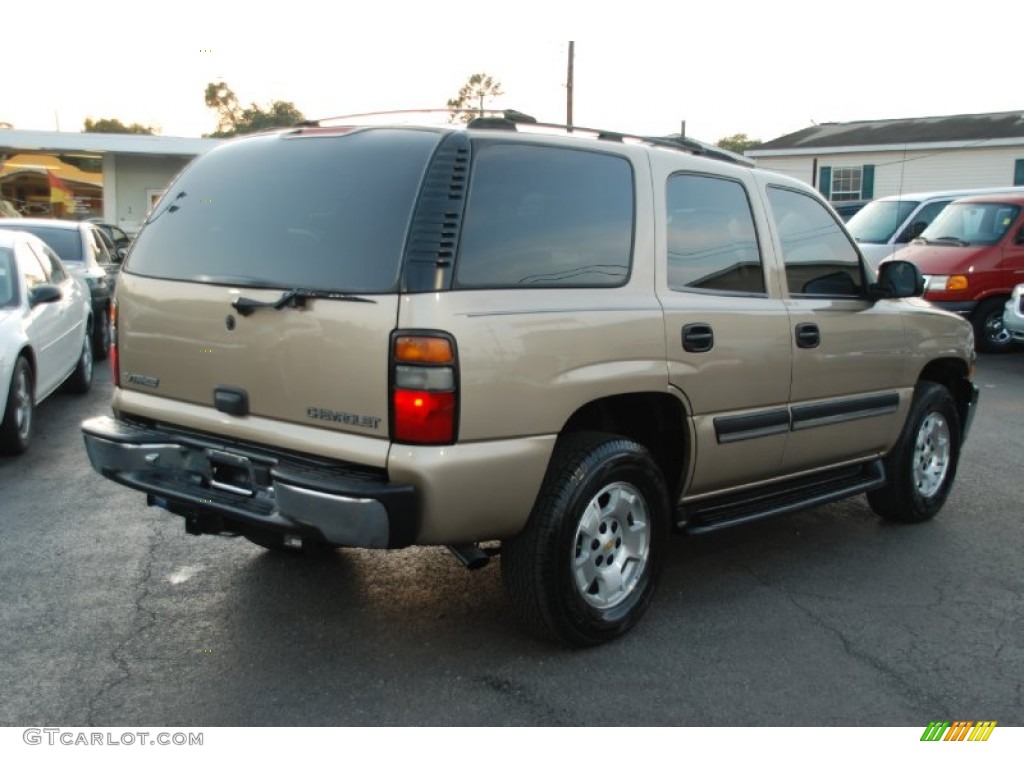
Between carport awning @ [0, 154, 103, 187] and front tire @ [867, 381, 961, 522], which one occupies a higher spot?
carport awning @ [0, 154, 103, 187]

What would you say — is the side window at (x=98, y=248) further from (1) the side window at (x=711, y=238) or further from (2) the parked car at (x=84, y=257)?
(1) the side window at (x=711, y=238)

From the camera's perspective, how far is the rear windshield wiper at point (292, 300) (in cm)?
359

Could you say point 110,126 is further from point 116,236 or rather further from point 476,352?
point 476,352

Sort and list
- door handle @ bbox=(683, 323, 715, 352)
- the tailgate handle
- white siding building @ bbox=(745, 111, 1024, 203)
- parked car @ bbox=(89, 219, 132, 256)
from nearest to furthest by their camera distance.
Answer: the tailgate handle
door handle @ bbox=(683, 323, 715, 352)
parked car @ bbox=(89, 219, 132, 256)
white siding building @ bbox=(745, 111, 1024, 203)

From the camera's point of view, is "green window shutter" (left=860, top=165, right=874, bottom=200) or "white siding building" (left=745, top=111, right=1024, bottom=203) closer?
"white siding building" (left=745, top=111, right=1024, bottom=203)

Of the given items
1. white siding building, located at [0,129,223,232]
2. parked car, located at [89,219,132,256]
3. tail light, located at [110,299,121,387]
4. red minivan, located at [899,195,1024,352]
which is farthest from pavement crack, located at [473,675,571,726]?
white siding building, located at [0,129,223,232]

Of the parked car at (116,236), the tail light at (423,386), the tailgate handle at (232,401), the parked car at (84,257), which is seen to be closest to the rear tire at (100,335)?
the parked car at (84,257)

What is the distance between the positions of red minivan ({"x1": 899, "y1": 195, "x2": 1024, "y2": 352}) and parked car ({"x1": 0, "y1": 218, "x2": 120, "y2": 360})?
9.78 m

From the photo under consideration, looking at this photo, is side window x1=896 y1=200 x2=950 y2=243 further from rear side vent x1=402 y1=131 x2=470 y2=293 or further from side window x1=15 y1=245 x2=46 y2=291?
rear side vent x1=402 y1=131 x2=470 y2=293

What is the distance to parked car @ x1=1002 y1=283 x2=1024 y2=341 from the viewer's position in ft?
39.3

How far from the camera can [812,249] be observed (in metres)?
5.27

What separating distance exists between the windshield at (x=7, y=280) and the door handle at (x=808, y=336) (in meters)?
5.61

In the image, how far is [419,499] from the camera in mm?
3484
